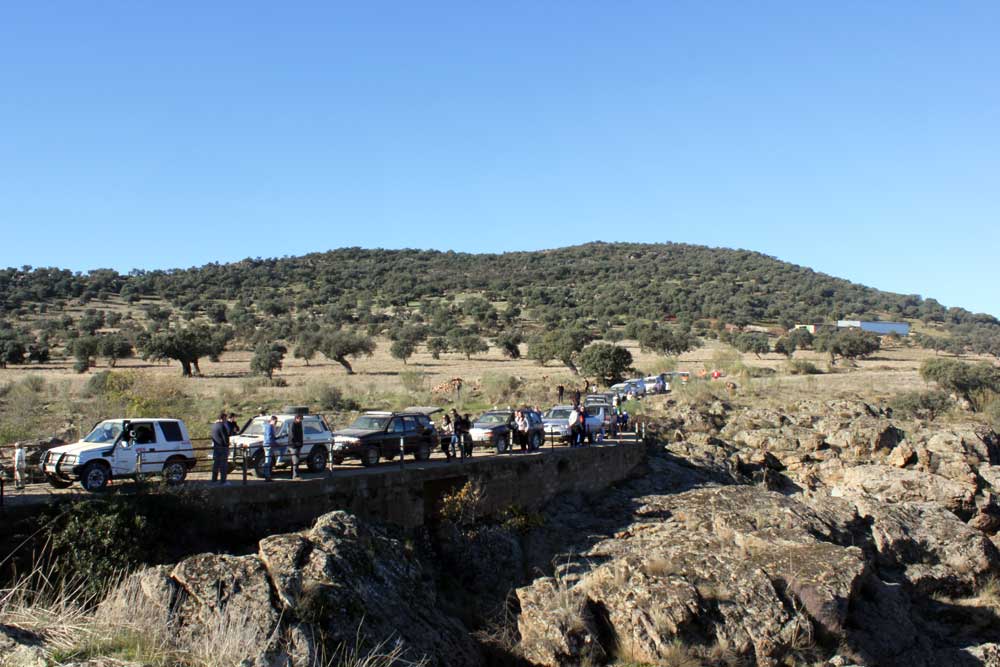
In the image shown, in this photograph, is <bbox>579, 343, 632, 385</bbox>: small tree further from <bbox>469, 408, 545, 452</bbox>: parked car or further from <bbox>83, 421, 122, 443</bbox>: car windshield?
<bbox>83, 421, 122, 443</bbox>: car windshield

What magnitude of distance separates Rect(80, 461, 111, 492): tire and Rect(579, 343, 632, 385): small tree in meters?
45.2

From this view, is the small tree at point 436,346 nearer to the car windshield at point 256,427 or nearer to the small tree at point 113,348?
the small tree at point 113,348

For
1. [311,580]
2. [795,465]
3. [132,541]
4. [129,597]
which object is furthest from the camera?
[795,465]

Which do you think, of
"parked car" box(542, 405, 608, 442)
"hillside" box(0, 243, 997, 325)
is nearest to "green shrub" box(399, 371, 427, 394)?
"parked car" box(542, 405, 608, 442)

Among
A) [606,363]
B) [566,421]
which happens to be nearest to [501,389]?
[606,363]

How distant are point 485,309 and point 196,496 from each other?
9281cm

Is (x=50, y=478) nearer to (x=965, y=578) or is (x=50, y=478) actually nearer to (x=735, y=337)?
(x=965, y=578)

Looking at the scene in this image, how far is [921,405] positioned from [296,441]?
4320 cm

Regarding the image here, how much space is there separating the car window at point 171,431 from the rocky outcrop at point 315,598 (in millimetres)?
5240

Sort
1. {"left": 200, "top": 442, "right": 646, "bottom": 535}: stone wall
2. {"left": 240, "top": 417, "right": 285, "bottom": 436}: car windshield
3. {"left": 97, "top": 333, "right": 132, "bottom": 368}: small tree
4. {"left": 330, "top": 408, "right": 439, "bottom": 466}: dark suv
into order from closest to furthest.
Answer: {"left": 200, "top": 442, "right": 646, "bottom": 535}: stone wall
{"left": 240, "top": 417, "right": 285, "bottom": 436}: car windshield
{"left": 330, "top": 408, "right": 439, "bottom": 466}: dark suv
{"left": 97, "top": 333, "right": 132, "bottom": 368}: small tree

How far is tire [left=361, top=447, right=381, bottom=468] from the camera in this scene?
70.7 feet

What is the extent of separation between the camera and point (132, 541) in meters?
13.5

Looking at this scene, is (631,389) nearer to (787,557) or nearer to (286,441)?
(787,557)

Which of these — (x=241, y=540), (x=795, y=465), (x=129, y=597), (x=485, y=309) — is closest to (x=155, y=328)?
(x=485, y=309)
